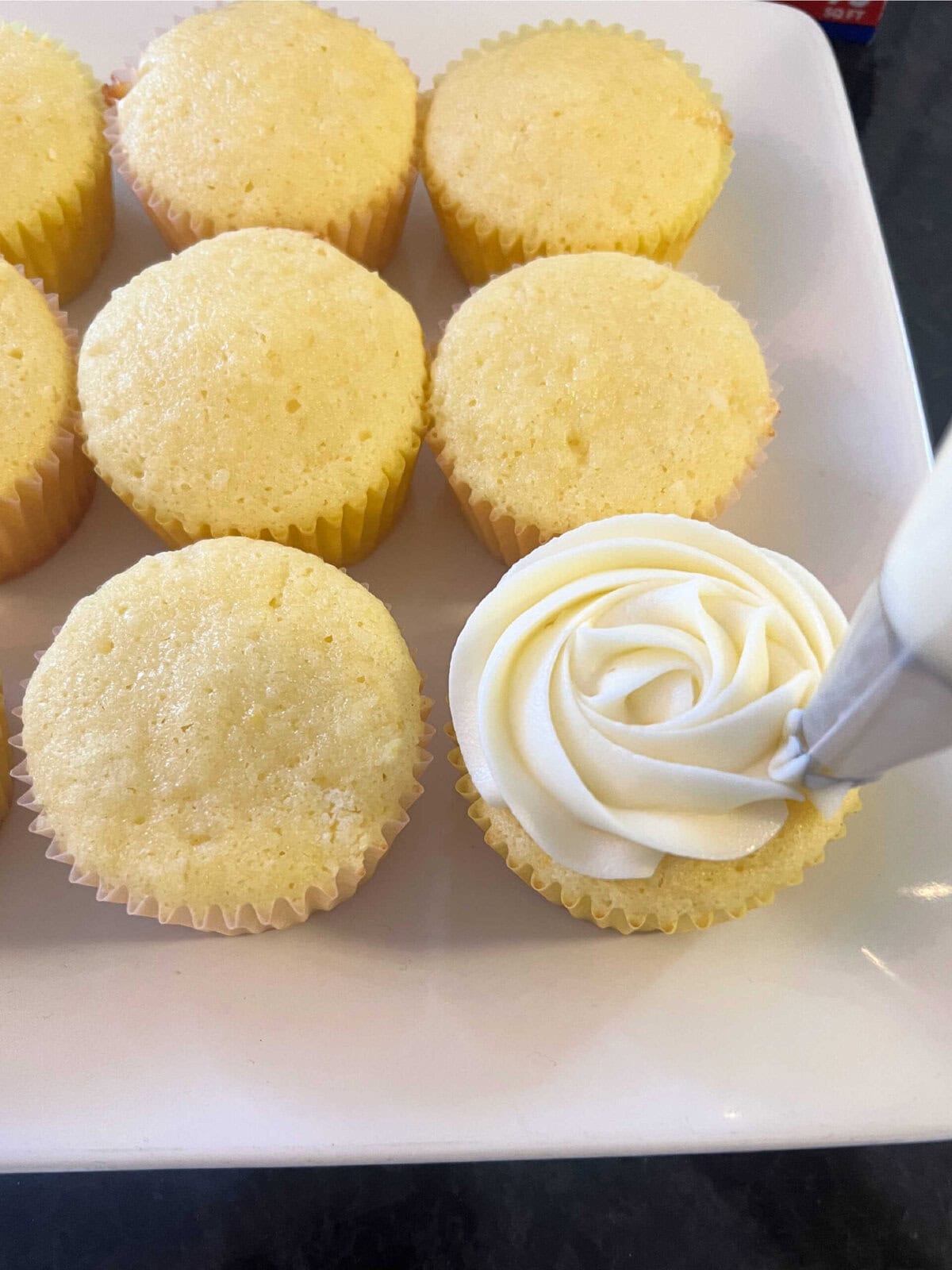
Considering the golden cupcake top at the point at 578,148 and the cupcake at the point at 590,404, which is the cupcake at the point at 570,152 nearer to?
the golden cupcake top at the point at 578,148

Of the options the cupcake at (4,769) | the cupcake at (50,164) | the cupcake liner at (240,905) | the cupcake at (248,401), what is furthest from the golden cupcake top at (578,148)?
the cupcake at (4,769)

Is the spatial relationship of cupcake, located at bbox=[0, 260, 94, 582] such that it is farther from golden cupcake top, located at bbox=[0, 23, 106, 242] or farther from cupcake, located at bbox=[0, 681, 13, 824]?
cupcake, located at bbox=[0, 681, 13, 824]

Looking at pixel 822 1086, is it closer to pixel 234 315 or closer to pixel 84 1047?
pixel 84 1047

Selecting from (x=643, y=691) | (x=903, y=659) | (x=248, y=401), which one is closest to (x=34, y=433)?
(x=248, y=401)

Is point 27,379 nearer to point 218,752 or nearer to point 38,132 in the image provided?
point 38,132

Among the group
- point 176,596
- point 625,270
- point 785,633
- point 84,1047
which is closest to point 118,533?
point 176,596
